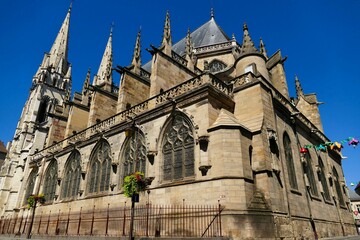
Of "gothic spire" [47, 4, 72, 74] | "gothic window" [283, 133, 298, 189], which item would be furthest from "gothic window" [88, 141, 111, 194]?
"gothic spire" [47, 4, 72, 74]

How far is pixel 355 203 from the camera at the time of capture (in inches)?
2019

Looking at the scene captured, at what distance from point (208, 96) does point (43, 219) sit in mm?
→ 16347

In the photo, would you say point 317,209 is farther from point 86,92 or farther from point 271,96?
point 86,92

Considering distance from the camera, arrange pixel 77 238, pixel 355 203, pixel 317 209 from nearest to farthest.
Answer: pixel 77 238 < pixel 317 209 < pixel 355 203

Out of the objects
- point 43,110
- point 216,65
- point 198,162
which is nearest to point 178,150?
point 198,162

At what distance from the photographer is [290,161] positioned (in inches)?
529

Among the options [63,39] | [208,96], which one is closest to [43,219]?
[208,96]

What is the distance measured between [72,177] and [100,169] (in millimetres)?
3701

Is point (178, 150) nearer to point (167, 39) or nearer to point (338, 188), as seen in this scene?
point (167, 39)

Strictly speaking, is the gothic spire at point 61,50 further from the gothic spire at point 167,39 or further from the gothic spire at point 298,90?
the gothic spire at point 298,90

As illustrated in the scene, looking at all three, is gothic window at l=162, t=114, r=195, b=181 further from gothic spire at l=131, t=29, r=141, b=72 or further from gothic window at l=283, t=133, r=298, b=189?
gothic spire at l=131, t=29, r=141, b=72

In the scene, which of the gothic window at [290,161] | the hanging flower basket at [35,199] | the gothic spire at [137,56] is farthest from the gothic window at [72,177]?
the gothic window at [290,161]

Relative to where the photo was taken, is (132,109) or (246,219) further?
(132,109)

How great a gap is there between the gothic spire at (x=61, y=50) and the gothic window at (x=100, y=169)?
48885 mm
